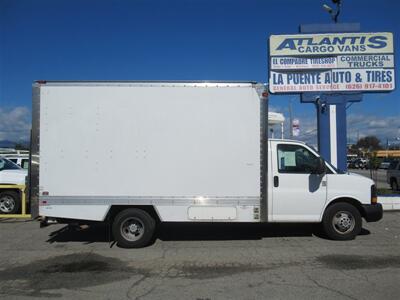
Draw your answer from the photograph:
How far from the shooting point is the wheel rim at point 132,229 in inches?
317

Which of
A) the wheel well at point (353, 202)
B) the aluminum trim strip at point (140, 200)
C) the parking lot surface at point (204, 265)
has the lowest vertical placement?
the parking lot surface at point (204, 265)

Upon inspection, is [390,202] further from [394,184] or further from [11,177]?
[11,177]

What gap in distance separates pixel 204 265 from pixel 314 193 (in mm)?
2913

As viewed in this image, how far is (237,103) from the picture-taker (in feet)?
26.1

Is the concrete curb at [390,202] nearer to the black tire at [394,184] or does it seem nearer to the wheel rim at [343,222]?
the wheel rim at [343,222]

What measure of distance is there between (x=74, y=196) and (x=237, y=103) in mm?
3633

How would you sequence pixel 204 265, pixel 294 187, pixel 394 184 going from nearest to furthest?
1. pixel 204 265
2. pixel 294 187
3. pixel 394 184

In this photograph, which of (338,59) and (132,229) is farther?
(338,59)

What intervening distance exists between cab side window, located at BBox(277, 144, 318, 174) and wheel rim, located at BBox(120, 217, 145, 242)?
9.93ft

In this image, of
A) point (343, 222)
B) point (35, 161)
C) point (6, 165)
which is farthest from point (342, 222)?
point (6, 165)

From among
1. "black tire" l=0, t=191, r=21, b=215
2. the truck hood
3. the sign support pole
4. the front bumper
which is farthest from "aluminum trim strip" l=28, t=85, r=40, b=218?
the sign support pole

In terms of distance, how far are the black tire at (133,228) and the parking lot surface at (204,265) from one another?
6.9 inches

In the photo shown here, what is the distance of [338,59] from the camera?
13.8 meters

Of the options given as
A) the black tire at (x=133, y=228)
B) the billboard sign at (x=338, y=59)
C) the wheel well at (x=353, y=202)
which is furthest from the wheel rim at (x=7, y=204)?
the wheel well at (x=353, y=202)
